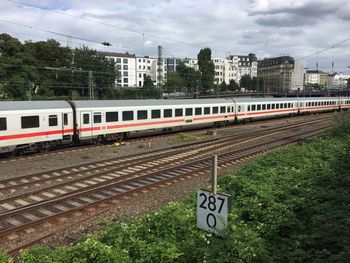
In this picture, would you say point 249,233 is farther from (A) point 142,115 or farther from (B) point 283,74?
(B) point 283,74

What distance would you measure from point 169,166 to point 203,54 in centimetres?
9356

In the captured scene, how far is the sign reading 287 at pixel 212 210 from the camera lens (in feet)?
18.1

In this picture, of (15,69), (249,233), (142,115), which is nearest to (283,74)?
(15,69)

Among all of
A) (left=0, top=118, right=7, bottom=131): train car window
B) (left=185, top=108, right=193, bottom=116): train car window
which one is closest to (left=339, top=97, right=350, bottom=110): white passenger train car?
(left=185, top=108, right=193, bottom=116): train car window

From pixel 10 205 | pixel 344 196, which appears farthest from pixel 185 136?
pixel 344 196

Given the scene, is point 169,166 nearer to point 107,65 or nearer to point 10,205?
point 10,205

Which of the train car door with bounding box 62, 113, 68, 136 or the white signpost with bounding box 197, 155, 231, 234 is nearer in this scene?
the white signpost with bounding box 197, 155, 231, 234

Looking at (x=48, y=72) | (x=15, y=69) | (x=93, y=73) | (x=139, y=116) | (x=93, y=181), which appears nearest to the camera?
(x=93, y=181)

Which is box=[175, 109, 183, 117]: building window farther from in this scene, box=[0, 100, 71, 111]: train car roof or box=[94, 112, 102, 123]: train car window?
box=[0, 100, 71, 111]: train car roof

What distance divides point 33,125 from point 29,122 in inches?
12.7

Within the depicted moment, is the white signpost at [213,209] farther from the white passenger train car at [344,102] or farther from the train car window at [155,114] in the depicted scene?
the white passenger train car at [344,102]

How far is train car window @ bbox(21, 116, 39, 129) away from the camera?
771 inches

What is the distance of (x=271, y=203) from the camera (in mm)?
8977

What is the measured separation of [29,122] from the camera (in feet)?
65.2
